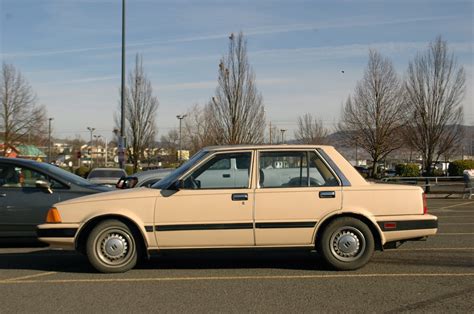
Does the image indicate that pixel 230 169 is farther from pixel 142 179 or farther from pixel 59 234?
pixel 142 179

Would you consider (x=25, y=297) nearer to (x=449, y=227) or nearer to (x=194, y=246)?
(x=194, y=246)

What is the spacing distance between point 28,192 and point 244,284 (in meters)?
4.29

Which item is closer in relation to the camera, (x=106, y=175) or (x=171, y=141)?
(x=106, y=175)

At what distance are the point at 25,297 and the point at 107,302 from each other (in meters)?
0.96

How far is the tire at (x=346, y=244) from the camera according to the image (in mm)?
6574

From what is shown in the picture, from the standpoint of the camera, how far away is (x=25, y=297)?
18.3 ft

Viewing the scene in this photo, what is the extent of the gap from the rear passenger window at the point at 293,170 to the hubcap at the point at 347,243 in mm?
616

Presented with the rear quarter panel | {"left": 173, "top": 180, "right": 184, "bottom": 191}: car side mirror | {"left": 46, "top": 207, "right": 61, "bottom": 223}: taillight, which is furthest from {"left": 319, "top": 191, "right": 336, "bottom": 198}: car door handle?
{"left": 46, "top": 207, "right": 61, "bottom": 223}: taillight

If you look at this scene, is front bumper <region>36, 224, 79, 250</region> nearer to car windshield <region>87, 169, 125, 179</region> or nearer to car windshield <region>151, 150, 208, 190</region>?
car windshield <region>151, 150, 208, 190</region>

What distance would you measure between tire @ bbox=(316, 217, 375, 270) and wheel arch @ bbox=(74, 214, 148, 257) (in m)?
2.22

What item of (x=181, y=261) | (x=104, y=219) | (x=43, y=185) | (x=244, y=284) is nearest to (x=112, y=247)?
(x=104, y=219)

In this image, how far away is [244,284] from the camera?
6.05m

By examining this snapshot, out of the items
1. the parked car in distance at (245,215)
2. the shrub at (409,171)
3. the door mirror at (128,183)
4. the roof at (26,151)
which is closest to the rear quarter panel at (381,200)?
the parked car in distance at (245,215)

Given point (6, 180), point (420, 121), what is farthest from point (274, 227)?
point (420, 121)
